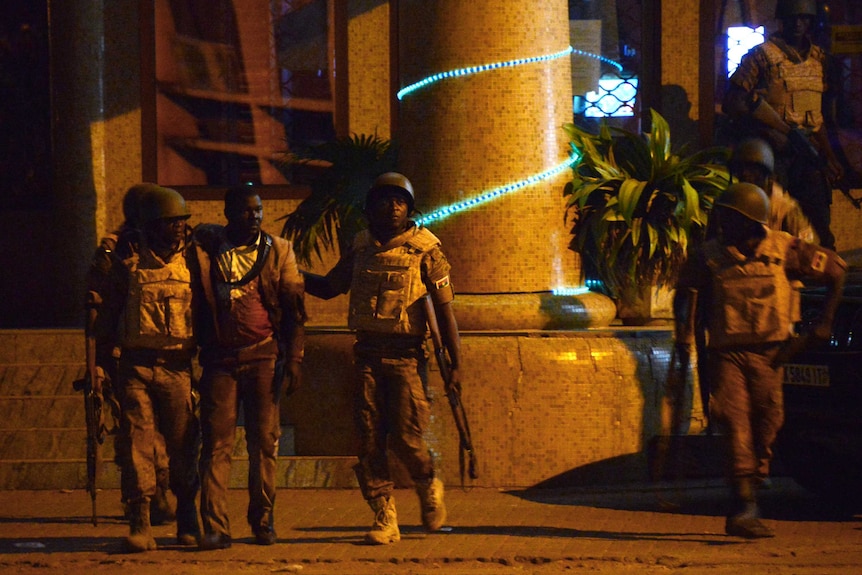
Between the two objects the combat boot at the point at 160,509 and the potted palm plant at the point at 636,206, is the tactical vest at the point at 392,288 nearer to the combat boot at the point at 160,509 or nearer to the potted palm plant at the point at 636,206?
the combat boot at the point at 160,509

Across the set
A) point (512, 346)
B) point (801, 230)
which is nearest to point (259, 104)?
point (512, 346)

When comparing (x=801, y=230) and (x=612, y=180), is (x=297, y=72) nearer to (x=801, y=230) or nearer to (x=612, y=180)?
(x=612, y=180)

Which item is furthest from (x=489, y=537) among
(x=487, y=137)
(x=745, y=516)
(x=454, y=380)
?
(x=487, y=137)

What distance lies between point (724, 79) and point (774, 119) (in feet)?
5.96

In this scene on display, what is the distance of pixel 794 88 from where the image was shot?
11266 mm

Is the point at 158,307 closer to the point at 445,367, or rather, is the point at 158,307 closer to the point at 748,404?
the point at 445,367

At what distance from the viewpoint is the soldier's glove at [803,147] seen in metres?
11.0

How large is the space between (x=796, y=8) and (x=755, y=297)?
4.49 metres

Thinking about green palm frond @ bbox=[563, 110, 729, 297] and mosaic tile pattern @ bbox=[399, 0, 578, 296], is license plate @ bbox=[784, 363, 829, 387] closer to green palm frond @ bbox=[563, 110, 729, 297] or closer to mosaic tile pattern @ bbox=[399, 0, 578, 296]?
green palm frond @ bbox=[563, 110, 729, 297]

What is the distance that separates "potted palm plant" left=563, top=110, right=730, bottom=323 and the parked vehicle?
1468 millimetres

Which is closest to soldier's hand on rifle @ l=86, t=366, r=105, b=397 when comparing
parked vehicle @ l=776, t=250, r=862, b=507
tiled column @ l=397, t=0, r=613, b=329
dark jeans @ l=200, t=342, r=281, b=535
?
dark jeans @ l=200, t=342, r=281, b=535

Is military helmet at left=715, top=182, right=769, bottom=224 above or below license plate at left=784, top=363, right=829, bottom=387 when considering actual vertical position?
above

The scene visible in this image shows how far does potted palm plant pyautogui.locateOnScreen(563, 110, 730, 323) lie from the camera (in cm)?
981

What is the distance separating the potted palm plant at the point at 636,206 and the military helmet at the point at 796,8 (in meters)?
1.77
